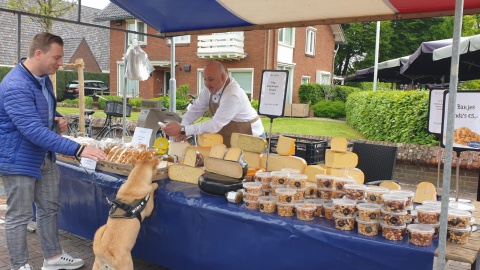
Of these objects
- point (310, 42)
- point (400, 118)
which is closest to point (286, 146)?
point (400, 118)

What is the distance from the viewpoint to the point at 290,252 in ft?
8.07

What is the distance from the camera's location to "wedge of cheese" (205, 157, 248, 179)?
2.91m

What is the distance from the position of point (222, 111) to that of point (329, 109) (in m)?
16.0

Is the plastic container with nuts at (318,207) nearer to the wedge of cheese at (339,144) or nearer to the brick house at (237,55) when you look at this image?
the wedge of cheese at (339,144)

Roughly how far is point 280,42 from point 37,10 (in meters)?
12.8

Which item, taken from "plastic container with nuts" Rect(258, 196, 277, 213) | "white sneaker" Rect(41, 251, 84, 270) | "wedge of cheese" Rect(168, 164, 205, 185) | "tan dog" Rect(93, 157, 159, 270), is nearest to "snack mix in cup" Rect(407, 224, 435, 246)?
"plastic container with nuts" Rect(258, 196, 277, 213)

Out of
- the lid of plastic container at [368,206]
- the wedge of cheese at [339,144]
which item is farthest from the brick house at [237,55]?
the lid of plastic container at [368,206]

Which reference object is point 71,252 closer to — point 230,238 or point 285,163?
point 230,238

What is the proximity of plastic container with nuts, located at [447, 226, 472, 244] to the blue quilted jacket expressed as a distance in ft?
8.00

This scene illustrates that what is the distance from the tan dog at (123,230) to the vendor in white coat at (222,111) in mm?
1100

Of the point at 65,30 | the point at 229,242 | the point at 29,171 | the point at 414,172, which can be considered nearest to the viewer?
the point at 229,242

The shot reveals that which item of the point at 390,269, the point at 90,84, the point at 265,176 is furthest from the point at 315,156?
the point at 90,84

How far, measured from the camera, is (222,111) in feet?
13.1

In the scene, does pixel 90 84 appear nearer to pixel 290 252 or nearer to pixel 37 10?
pixel 37 10
